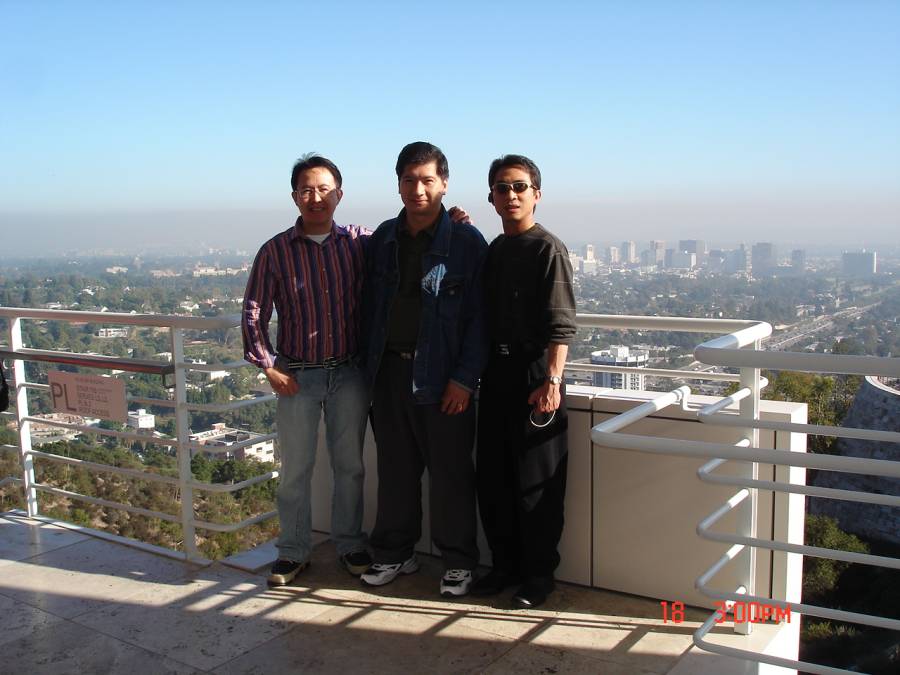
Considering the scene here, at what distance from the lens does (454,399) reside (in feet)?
10.0

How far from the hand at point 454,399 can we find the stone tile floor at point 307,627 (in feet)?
2.55

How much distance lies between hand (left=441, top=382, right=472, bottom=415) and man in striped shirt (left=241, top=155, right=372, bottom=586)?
1.40ft

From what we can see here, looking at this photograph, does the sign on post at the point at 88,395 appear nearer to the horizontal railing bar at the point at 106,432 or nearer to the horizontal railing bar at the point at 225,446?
the horizontal railing bar at the point at 106,432

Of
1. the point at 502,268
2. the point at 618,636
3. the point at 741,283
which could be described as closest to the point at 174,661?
the point at 618,636

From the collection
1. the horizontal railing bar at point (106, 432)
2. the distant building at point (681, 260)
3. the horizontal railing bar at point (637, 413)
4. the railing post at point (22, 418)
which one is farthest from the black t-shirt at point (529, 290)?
the distant building at point (681, 260)

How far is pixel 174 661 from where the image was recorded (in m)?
2.74

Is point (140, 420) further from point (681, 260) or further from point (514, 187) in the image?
point (681, 260)

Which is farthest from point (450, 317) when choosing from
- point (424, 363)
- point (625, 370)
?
point (625, 370)

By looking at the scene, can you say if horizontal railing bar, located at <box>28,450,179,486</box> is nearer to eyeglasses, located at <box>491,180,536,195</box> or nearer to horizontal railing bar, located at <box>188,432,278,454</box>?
horizontal railing bar, located at <box>188,432,278,454</box>

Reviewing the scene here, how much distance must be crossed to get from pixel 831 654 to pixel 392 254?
18.5 m

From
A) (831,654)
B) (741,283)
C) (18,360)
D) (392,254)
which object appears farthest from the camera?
(741,283)

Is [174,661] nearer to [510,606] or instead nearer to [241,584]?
[241,584]

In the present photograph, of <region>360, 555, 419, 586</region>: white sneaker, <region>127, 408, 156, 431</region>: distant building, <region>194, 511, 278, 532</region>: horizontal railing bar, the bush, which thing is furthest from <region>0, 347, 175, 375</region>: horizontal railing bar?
the bush

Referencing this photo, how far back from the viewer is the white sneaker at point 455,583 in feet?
10.4
